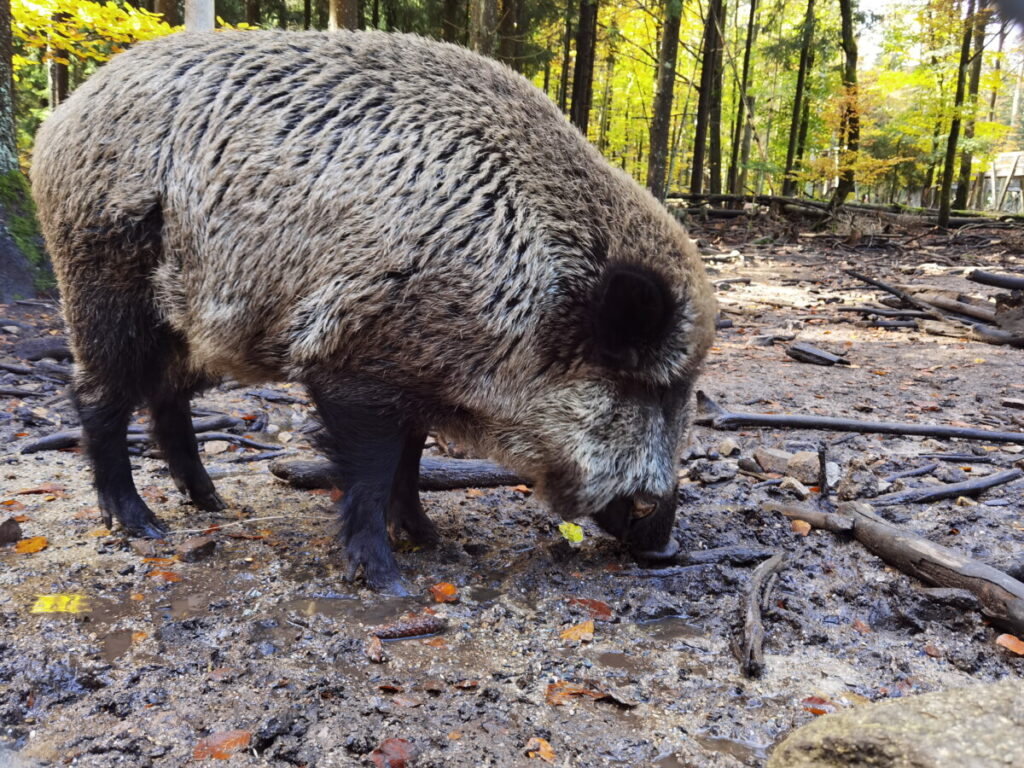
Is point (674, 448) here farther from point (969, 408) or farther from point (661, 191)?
point (661, 191)

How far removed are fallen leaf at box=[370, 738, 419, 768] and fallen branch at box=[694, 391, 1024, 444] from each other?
149 inches

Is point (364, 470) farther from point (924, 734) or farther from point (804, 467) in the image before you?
point (804, 467)

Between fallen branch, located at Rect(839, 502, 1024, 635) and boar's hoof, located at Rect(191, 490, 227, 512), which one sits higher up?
fallen branch, located at Rect(839, 502, 1024, 635)

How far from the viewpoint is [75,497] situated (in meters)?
4.39

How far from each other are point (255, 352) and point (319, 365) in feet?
1.27

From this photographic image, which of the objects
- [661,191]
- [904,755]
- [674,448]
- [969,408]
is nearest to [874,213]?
[661,191]

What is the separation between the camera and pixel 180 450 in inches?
172

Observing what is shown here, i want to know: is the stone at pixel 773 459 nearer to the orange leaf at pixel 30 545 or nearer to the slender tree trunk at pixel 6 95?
the orange leaf at pixel 30 545

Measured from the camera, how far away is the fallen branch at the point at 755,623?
289 centimetres

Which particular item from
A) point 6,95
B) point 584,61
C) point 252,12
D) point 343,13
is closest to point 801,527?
point 6,95

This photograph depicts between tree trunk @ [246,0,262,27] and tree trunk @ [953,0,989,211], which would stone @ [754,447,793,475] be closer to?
tree trunk @ [246,0,262,27]

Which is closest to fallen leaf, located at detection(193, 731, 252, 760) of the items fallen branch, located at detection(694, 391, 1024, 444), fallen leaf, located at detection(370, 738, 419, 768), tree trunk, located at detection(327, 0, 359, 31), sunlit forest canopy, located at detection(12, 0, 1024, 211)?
fallen leaf, located at detection(370, 738, 419, 768)

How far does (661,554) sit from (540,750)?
1.44m

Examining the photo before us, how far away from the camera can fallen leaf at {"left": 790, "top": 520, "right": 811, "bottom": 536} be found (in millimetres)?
3971
